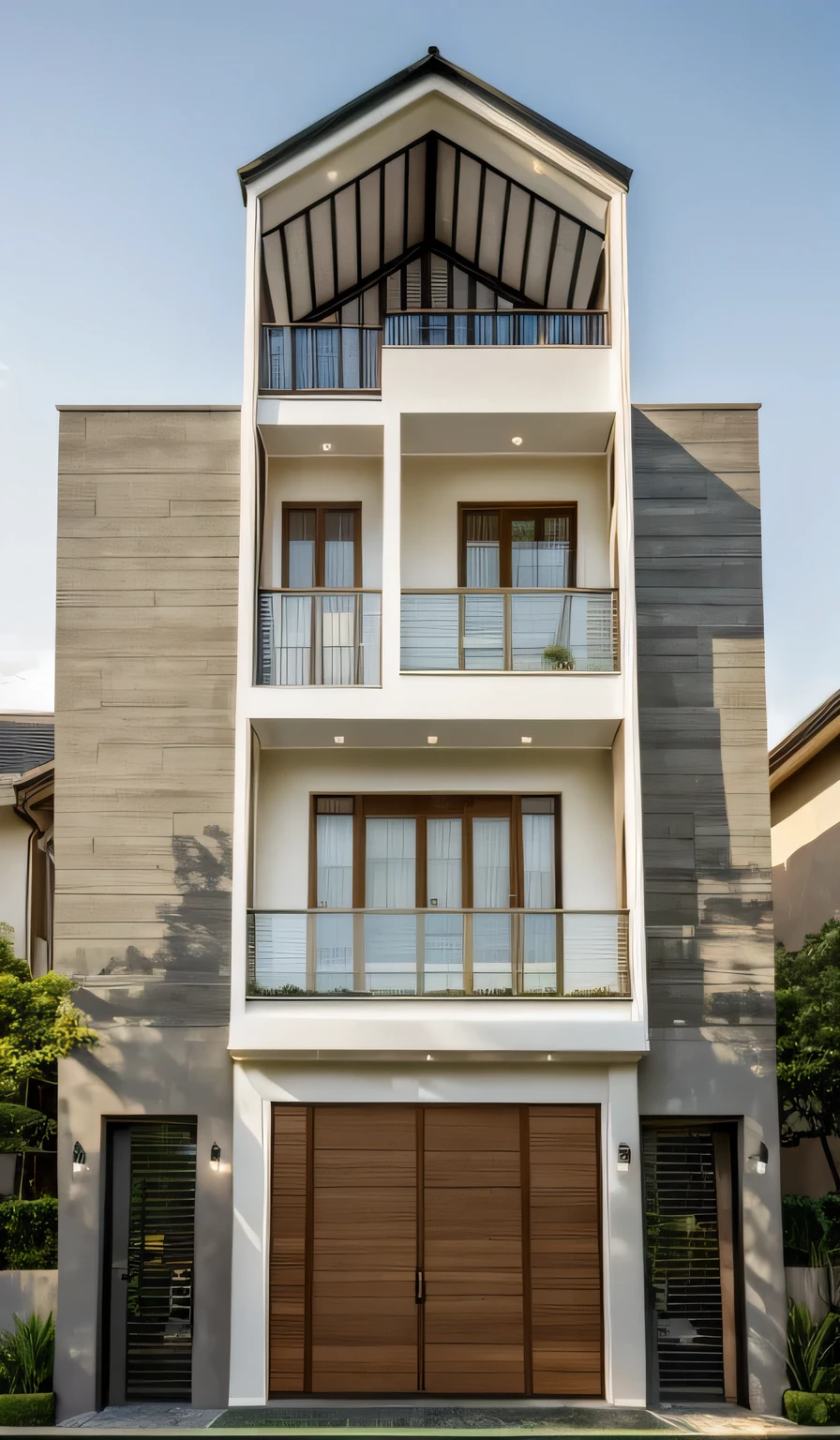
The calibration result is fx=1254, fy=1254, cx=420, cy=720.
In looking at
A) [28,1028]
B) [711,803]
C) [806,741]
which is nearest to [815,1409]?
[711,803]

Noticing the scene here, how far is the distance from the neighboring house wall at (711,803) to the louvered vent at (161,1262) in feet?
16.3

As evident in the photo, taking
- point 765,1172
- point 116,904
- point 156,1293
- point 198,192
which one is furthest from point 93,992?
point 198,192

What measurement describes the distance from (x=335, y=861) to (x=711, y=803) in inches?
168

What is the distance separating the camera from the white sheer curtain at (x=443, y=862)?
14.3 meters

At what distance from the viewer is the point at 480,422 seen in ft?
47.0

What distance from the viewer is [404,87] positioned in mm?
14273

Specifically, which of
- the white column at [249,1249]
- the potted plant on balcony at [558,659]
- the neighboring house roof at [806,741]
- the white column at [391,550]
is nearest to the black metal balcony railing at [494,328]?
the white column at [391,550]

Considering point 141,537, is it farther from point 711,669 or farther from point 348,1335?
point 348,1335

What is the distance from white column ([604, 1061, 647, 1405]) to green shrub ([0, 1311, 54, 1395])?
18.4ft

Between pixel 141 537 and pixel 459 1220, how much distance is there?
814cm

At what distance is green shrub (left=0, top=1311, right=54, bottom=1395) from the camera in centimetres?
1255

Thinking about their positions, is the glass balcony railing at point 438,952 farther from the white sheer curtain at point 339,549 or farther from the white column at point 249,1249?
the white sheer curtain at point 339,549

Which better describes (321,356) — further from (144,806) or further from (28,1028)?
(28,1028)

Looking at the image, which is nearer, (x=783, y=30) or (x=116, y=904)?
(x=116, y=904)
